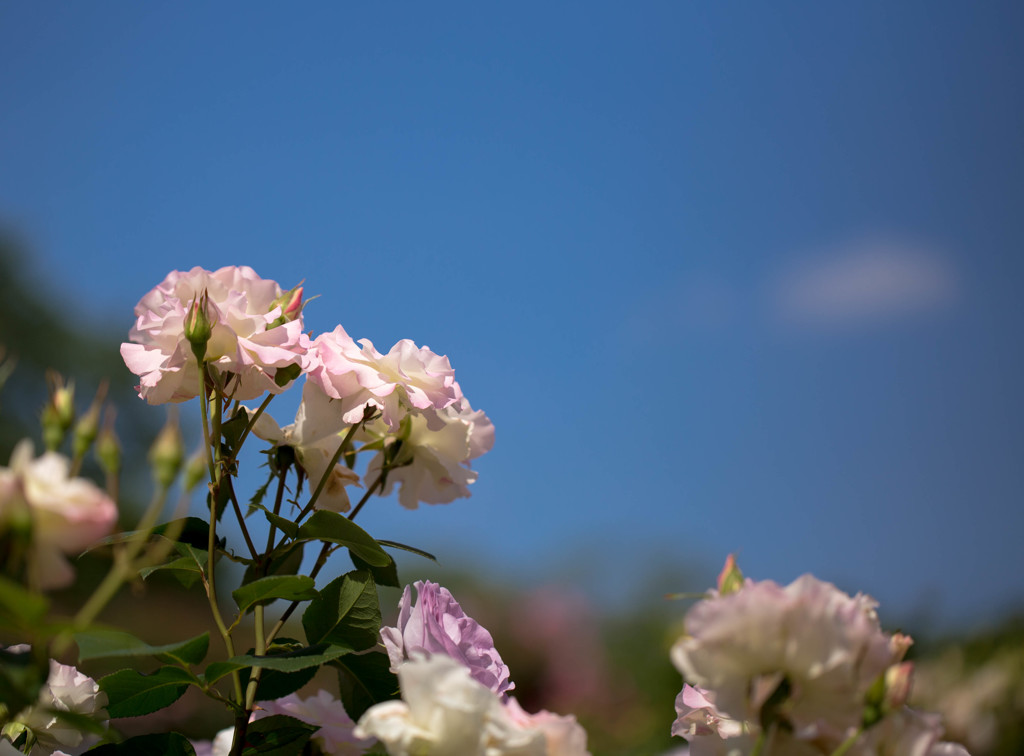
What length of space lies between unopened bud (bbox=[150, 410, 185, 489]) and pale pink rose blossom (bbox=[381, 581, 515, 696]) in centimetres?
20

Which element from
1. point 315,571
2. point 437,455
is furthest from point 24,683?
point 437,455

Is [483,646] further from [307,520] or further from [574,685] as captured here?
[574,685]

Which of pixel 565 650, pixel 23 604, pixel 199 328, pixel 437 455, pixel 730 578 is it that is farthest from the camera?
pixel 565 650

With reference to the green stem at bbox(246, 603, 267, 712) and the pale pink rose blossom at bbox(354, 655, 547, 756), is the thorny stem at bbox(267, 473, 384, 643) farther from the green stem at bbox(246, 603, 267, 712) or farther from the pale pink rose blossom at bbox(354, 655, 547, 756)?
the pale pink rose blossom at bbox(354, 655, 547, 756)

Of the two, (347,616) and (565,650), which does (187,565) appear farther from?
(565,650)

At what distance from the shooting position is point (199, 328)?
0.49 m

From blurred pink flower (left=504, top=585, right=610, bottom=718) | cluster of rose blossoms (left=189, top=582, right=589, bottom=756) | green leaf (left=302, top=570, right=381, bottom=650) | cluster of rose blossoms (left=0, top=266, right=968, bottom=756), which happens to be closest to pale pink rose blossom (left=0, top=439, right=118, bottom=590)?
cluster of rose blossoms (left=0, top=266, right=968, bottom=756)

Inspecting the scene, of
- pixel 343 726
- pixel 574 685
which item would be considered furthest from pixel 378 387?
pixel 574 685

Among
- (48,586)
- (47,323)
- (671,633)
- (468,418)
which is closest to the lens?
(48,586)

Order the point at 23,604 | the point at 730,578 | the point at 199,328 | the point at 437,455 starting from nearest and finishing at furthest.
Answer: the point at 23,604 → the point at 730,578 → the point at 199,328 → the point at 437,455

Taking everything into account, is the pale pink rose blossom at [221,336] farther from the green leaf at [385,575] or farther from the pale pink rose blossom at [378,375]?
the green leaf at [385,575]

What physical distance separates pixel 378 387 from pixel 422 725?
0.24 m

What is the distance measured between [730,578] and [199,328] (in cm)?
32

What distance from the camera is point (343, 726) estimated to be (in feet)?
1.73
